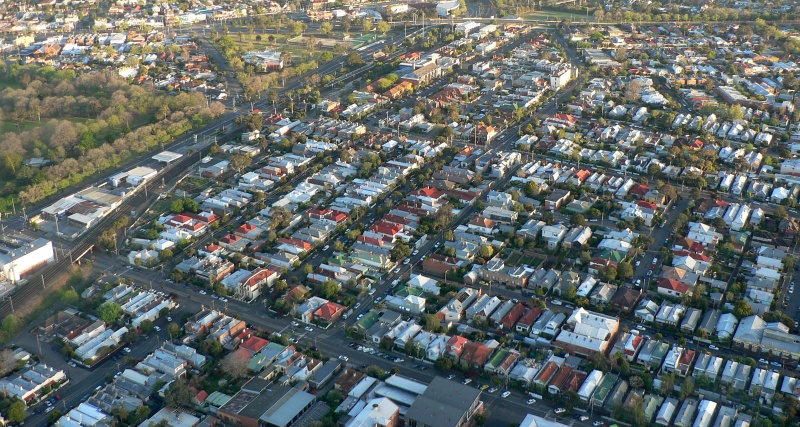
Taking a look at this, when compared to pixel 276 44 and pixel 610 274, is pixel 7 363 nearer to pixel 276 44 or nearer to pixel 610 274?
pixel 610 274

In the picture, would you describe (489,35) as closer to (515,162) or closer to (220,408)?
(515,162)

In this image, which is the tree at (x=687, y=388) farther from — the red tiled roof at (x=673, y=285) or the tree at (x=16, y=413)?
the tree at (x=16, y=413)

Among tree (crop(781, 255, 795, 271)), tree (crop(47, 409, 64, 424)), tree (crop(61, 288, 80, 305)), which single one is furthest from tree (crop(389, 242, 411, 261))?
tree (crop(781, 255, 795, 271))

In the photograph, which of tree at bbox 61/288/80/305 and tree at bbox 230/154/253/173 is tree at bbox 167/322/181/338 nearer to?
tree at bbox 61/288/80/305

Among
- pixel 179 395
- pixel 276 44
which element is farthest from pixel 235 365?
pixel 276 44

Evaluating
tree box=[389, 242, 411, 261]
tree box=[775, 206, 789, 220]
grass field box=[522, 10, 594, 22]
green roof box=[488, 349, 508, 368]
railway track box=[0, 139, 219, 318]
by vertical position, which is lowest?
grass field box=[522, 10, 594, 22]

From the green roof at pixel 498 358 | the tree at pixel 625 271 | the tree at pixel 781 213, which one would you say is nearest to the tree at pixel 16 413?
the green roof at pixel 498 358

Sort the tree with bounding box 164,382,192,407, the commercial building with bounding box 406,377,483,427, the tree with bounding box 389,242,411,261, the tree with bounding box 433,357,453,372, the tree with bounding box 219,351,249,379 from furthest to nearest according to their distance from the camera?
the tree with bounding box 389,242,411,261, the tree with bounding box 433,357,453,372, the tree with bounding box 219,351,249,379, the tree with bounding box 164,382,192,407, the commercial building with bounding box 406,377,483,427
